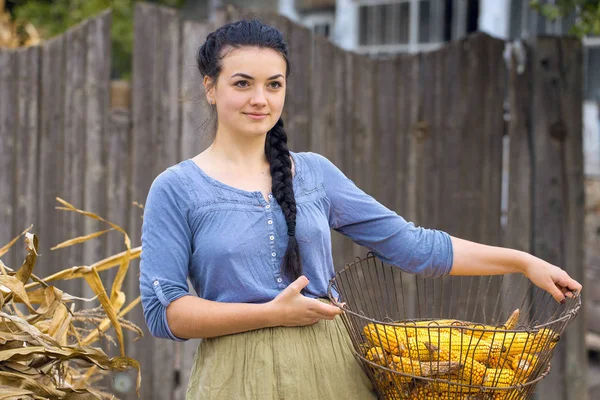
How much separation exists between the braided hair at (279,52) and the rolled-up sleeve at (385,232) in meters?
0.19

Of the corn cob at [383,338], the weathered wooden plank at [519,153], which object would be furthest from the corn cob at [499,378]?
the weathered wooden plank at [519,153]

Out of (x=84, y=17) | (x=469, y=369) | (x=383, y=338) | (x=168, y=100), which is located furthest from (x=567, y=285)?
(x=84, y=17)

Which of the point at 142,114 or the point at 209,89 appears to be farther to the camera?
the point at 142,114

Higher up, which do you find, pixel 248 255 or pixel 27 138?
pixel 27 138

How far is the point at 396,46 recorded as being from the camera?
30.7 ft

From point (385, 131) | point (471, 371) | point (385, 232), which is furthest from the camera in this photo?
point (385, 131)

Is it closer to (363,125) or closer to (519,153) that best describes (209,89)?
(363,125)

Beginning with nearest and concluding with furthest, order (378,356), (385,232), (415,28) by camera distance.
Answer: (378,356) → (385,232) → (415,28)

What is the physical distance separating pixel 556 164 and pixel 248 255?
285cm

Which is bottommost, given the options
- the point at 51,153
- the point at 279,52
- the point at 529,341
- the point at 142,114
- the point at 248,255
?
the point at 529,341

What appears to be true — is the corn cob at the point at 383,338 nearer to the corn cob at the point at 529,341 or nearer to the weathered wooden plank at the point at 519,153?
the corn cob at the point at 529,341

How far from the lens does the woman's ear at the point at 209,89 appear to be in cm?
233

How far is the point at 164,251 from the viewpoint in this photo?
2.11 m

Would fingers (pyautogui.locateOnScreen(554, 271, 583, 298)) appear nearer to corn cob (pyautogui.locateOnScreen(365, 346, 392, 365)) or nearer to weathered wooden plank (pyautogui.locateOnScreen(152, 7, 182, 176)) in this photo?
corn cob (pyautogui.locateOnScreen(365, 346, 392, 365))
